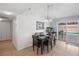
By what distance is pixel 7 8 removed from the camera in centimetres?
172

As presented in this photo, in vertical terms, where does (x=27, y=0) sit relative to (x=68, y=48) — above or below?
above

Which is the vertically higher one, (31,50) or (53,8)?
(53,8)

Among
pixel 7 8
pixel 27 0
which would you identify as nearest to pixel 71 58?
pixel 27 0

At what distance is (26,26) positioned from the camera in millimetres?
1799

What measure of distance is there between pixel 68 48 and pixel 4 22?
1334mm

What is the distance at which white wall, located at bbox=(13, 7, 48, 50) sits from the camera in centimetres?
177

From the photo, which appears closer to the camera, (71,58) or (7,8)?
(7,8)

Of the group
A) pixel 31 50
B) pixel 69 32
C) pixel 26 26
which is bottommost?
pixel 31 50

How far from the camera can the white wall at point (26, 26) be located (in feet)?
5.80

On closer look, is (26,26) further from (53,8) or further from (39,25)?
(53,8)

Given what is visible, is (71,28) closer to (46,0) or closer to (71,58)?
(71,58)

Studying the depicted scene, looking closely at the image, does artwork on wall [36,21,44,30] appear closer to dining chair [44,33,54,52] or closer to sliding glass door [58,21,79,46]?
dining chair [44,33,54,52]

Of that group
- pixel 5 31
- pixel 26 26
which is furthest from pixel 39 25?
pixel 5 31

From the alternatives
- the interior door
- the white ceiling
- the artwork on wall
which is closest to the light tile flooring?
the interior door
